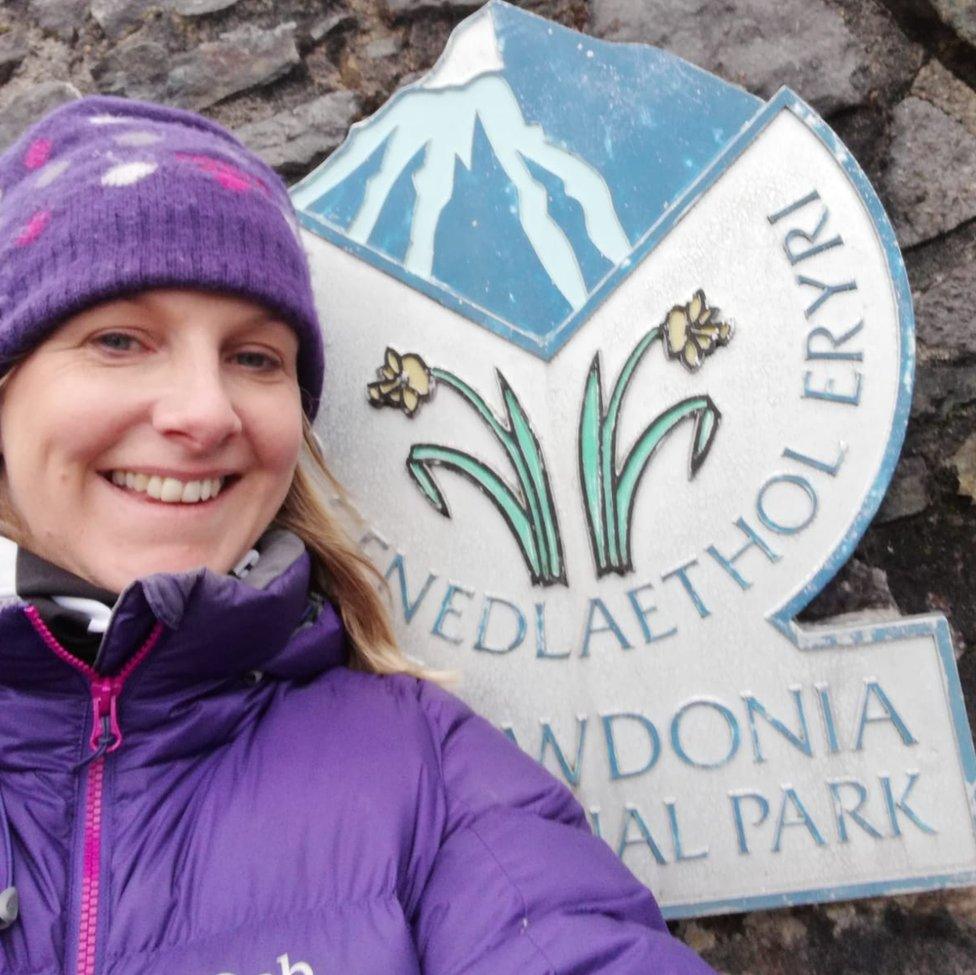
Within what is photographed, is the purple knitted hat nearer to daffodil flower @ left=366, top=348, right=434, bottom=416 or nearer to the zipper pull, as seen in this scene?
daffodil flower @ left=366, top=348, right=434, bottom=416

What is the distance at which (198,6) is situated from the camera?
55.6 inches

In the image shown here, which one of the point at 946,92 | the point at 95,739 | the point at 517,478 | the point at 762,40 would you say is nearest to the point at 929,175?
the point at 946,92

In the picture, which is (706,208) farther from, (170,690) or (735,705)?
(170,690)

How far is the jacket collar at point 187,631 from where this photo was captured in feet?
3.01

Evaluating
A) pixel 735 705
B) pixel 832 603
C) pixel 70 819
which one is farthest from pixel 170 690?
pixel 832 603

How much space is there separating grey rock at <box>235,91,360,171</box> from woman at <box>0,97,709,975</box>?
23cm

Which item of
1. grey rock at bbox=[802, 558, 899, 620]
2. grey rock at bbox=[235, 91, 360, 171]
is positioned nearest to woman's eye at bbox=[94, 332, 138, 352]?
grey rock at bbox=[235, 91, 360, 171]

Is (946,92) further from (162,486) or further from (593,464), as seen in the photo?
(162,486)

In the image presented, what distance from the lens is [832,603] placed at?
1.24 m

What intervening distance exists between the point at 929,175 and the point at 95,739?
1.14m

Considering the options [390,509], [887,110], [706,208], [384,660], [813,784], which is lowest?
[813,784]

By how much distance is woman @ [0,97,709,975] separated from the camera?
87 centimetres

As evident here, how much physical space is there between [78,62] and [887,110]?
1.07 metres

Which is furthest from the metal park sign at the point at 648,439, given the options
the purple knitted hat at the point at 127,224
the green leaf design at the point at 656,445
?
the purple knitted hat at the point at 127,224
